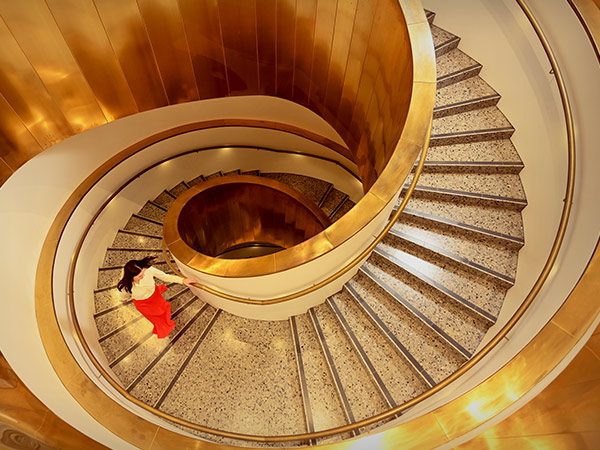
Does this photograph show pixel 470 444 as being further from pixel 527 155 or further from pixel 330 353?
pixel 527 155

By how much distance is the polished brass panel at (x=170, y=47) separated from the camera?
3297mm

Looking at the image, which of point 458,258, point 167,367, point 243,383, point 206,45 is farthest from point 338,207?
point 167,367

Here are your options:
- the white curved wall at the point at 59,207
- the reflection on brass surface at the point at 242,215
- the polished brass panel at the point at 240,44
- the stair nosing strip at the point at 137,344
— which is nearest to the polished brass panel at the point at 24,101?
the white curved wall at the point at 59,207

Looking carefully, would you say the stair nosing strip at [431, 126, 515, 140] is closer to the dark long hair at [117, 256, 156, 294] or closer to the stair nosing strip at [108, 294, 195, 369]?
the dark long hair at [117, 256, 156, 294]

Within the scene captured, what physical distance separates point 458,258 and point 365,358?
48.7 inches

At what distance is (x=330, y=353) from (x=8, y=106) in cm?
365

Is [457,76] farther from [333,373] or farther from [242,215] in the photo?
[242,215]

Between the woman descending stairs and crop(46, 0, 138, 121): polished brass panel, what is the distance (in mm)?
2410

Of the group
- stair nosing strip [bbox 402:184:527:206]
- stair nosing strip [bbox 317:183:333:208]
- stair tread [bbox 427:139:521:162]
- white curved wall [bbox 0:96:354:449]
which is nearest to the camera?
white curved wall [bbox 0:96:354:449]

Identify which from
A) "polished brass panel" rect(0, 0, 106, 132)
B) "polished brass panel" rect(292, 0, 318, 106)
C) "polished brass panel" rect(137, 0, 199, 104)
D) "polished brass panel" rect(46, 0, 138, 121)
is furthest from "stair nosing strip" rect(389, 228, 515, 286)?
"polished brass panel" rect(0, 0, 106, 132)

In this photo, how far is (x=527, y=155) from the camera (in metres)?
3.13

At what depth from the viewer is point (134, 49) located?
339cm

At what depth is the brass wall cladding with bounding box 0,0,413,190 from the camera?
9.31 ft

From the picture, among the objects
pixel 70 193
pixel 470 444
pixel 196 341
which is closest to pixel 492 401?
pixel 470 444
